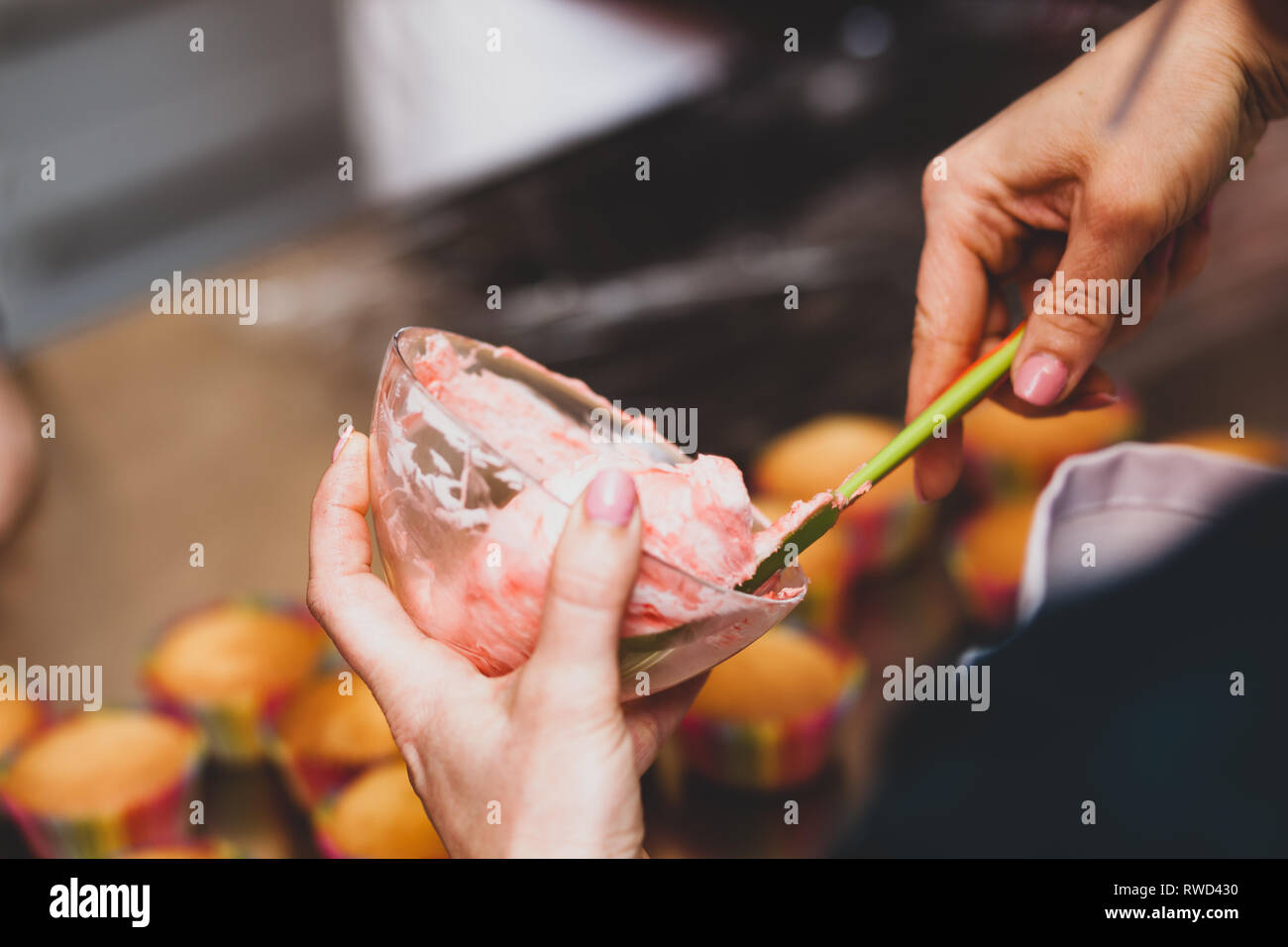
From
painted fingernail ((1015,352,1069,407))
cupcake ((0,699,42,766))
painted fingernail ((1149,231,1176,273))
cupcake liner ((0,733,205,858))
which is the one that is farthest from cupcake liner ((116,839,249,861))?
painted fingernail ((1149,231,1176,273))

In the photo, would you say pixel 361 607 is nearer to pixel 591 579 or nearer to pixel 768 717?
pixel 591 579

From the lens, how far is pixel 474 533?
56 centimetres

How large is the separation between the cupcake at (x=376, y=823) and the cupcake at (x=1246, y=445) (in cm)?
85

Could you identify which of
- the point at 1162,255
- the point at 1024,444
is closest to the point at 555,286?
the point at 1024,444

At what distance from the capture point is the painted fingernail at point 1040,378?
0.74 metres

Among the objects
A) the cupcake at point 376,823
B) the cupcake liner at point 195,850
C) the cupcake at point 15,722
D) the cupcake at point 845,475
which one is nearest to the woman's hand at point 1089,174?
the cupcake at point 845,475

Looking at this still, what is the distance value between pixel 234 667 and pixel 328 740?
14 cm

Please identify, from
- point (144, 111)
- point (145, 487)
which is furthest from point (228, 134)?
point (145, 487)

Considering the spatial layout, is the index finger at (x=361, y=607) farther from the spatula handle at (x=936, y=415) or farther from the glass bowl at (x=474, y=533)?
the spatula handle at (x=936, y=415)

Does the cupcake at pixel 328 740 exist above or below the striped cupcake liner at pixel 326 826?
above

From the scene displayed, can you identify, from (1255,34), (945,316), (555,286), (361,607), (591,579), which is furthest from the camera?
(555,286)

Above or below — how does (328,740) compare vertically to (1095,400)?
below
